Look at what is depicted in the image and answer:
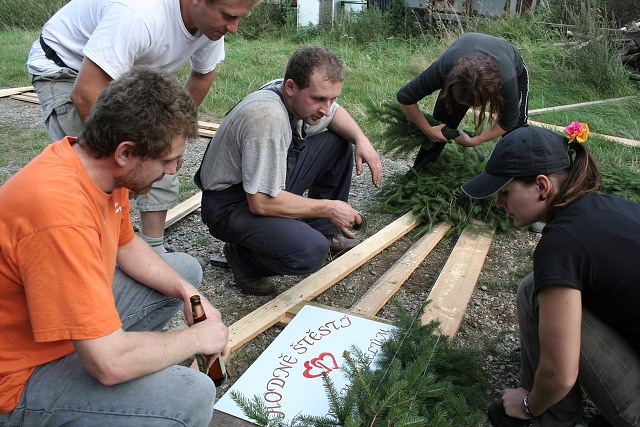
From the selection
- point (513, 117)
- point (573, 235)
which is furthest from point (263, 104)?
point (513, 117)

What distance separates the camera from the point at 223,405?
249 cm

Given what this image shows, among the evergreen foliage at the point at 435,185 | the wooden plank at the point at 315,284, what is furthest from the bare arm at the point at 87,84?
the evergreen foliage at the point at 435,185

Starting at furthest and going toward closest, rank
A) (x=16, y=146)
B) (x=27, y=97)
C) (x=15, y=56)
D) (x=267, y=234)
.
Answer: (x=15, y=56) < (x=27, y=97) < (x=16, y=146) < (x=267, y=234)

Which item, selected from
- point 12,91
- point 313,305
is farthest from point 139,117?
point 12,91

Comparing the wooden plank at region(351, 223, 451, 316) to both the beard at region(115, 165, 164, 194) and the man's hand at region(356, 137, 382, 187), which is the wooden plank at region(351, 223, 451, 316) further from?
the beard at region(115, 165, 164, 194)

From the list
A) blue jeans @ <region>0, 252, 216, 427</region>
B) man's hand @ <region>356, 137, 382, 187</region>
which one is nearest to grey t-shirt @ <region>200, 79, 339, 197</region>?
man's hand @ <region>356, 137, 382, 187</region>

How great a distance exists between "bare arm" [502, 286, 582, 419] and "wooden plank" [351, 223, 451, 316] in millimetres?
1323

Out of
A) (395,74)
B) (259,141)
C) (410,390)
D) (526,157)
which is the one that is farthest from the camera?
(395,74)

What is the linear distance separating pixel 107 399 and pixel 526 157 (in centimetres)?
173

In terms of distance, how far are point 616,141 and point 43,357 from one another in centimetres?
631

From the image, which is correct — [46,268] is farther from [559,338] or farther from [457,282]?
[457,282]

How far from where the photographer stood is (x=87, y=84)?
2855 millimetres

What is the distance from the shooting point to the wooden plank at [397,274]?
3.31 metres

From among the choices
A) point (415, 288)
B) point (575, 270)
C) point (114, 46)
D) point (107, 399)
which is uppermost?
point (114, 46)
